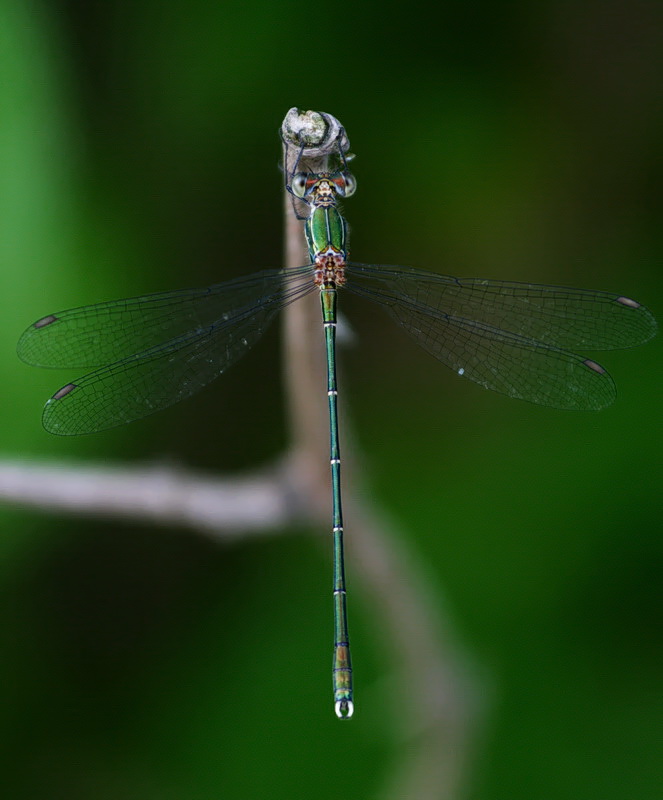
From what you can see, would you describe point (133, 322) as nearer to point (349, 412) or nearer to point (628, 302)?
point (349, 412)

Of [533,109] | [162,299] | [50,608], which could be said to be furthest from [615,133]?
[50,608]

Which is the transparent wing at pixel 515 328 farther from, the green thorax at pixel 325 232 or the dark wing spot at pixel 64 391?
the dark wing spot at pixel 64 391

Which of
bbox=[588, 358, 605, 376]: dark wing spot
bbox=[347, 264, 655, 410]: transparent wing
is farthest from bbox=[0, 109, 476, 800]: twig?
bbox=[588, 358, 605, 376]: dark wing spot

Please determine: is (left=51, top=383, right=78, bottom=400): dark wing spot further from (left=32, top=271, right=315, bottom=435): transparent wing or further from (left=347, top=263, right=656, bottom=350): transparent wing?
(left=347, top=263, right=656, bottom=350): transparent wing

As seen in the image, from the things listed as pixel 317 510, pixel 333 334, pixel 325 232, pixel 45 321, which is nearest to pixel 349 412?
pixel 333 334

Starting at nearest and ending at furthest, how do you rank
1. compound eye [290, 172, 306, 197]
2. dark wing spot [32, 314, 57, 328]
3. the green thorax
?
compound eye [290, 172, 306, 197] → dark wing spot [32, 314, 57, 328] → the green thorax
